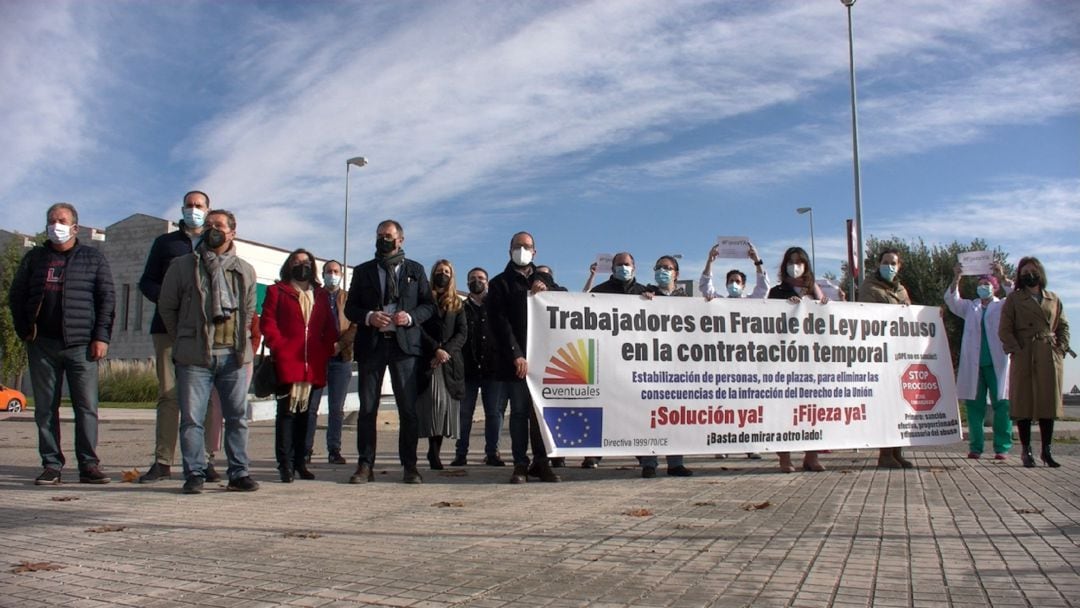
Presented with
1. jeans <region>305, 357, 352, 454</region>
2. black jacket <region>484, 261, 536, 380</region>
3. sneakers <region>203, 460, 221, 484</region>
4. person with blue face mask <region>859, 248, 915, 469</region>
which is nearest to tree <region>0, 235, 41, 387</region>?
jeans <region>305, 357, 352, 454</region>

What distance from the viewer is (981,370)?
9531 millimetres

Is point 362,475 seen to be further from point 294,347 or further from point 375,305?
point 375,305

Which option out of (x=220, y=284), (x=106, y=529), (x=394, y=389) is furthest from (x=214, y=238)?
(x=106, y=529)

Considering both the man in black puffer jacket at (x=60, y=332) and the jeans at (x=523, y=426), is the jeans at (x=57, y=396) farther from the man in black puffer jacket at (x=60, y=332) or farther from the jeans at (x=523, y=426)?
the jeans at (x=523, y=426)

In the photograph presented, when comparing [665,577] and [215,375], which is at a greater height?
[215,375]

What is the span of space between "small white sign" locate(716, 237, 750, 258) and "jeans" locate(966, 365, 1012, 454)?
299 cm

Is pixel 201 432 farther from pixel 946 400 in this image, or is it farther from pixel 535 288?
pixel 946 400

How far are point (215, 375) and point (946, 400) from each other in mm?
7332

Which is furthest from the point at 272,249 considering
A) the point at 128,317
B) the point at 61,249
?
the point at 61,249

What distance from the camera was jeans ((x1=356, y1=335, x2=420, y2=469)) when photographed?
7.14 metres

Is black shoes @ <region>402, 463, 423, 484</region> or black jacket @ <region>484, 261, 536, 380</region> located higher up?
black jacket @ <region>484, 261, 536, 380</region>

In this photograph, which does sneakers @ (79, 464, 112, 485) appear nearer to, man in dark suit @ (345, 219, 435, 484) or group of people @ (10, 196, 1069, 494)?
group of people @ (10, 196, 1069, 494)

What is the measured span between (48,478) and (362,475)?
2.49 meters

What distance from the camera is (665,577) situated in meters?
3.67
